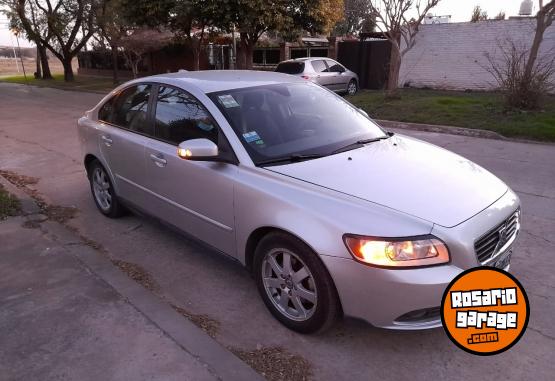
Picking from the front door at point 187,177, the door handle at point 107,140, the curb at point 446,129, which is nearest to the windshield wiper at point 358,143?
the front door at point 187,177

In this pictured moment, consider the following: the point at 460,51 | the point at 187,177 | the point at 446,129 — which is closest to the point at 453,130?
the point at 446,129

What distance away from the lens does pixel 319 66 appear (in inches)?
615

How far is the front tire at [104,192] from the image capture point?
4.77 meters

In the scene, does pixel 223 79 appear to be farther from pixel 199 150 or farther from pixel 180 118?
pixel 199 150

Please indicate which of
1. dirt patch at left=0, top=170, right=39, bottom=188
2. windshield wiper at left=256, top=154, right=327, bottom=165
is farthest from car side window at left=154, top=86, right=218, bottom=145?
dirt patch at left=0, top=170, right=39, bottom=188

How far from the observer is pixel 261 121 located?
133 inches

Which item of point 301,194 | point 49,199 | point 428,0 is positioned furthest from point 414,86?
point 301,194

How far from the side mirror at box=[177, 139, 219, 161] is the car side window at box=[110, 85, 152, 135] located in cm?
101

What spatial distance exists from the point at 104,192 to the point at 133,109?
3.65 feet

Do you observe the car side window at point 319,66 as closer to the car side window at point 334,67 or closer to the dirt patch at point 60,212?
the car side window at point 334,67

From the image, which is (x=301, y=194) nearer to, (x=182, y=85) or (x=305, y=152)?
(x=305, y=152)

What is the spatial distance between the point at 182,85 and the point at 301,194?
164cm

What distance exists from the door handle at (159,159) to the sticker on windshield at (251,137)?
0.83 meters

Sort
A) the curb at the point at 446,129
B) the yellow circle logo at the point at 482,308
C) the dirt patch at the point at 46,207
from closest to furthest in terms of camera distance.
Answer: the yellow circle logo at the point at 482,308 < the dirt patch at the point at 46,207 < the curb at the point at 446,129
